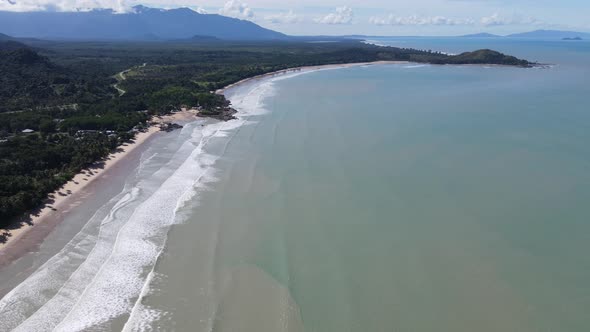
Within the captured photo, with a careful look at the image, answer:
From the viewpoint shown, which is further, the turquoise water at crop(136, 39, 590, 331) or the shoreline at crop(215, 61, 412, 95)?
the shoreline at crop(215, 61, 412, 95)

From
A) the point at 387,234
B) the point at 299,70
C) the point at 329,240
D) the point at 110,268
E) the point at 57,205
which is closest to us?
the point at 110,268

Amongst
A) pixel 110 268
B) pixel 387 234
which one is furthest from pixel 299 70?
pixel 110 268

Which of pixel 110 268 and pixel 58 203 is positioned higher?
pixel 58 203

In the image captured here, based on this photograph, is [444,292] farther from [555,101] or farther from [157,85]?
[157,85]

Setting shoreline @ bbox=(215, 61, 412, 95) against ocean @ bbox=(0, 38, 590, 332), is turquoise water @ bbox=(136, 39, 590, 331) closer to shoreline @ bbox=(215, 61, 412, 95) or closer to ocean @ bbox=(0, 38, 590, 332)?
ocean @ bbox=(0, 38, 590, 332)

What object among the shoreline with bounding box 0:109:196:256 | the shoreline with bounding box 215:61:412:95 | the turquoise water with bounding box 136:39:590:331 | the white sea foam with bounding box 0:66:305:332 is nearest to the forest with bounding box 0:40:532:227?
the shoreline with bounding box 0:109:196:256

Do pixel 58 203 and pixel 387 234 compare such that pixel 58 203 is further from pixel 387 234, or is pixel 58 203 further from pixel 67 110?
pixel 67 110
